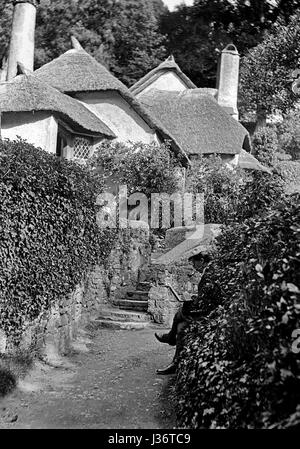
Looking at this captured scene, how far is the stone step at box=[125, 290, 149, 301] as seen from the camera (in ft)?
42.9

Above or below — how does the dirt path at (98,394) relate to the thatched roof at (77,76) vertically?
below

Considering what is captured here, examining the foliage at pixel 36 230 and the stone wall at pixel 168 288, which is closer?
the foliage at pixel 36 230

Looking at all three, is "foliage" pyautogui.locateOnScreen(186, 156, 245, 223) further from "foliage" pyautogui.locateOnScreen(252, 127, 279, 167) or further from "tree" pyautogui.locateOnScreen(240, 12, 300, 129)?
"foliage" pyautogui.locateOnScreen(252, 127, 279, 167)

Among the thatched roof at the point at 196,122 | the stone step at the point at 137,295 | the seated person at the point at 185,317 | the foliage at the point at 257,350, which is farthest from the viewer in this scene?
the thatched roof at the point at 196,122

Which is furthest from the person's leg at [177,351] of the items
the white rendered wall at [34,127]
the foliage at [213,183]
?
the white rendered wall at [34,127]

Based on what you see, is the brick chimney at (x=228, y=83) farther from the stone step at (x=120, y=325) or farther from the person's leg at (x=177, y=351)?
the person's leg at (x=177, y=351)

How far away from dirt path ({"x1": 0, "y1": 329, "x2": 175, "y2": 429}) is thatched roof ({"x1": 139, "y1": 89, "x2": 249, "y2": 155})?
52.4ft

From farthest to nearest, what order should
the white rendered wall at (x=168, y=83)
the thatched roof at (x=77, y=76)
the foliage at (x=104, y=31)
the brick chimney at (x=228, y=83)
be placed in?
the foliage at (x=104, y=31), the brick chimney at (x=228, y=83), the white rendered wall at (x=168, y=83), the thatched roof at (x=77, y=76)

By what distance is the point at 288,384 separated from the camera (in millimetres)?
3434

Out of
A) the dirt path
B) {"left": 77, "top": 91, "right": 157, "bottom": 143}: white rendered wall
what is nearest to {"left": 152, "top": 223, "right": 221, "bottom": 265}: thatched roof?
the dirt path

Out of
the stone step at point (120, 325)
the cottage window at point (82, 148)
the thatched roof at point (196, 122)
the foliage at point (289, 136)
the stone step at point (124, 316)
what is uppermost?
the foliage at point (289, 136)

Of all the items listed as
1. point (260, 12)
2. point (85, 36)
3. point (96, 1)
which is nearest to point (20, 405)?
point (260, 12)

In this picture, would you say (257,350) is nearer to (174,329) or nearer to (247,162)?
(174,329)

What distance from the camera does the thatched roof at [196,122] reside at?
24.5 meters
